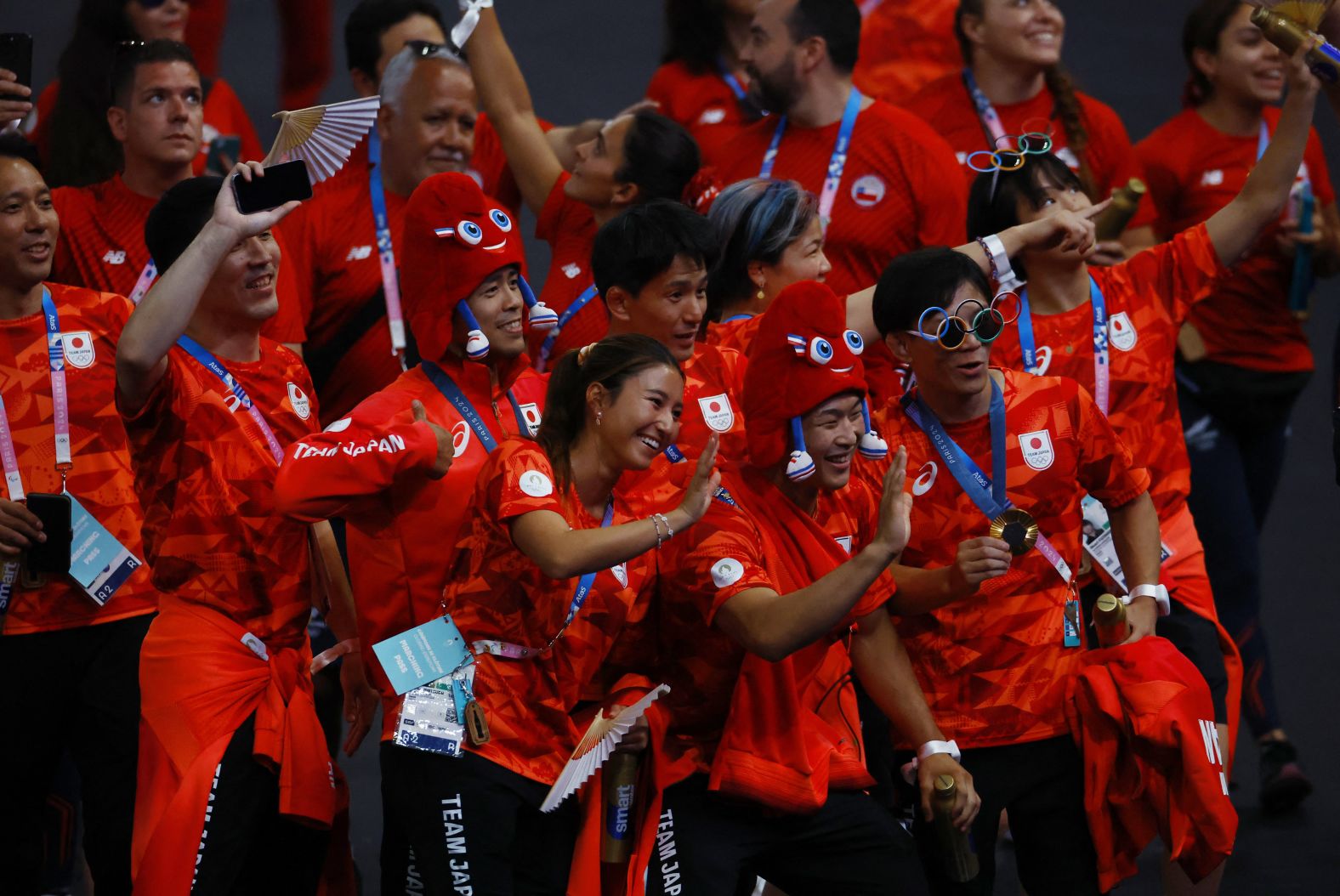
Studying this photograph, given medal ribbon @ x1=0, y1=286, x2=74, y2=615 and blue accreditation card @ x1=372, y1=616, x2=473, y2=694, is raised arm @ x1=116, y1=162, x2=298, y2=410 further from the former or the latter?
blue accreditation card @ x1=372, y1=616, x2=473, y2=694

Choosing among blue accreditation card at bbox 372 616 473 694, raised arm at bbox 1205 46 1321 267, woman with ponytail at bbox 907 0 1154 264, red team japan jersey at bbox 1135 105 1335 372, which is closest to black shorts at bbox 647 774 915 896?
blue accreditation card at bbox 372 616 473 694

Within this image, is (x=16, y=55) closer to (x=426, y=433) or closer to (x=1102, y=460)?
(x=426, y=433)

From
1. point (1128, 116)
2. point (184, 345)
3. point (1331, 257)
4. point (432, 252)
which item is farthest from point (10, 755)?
point (1128, 116)

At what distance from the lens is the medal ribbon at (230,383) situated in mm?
4012

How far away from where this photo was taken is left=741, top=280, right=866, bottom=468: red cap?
3.64 m

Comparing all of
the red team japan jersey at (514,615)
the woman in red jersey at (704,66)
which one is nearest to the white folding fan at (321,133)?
the red team japan jersey at (514,615)

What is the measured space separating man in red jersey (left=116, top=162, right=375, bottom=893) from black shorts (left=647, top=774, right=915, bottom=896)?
712 millimetres

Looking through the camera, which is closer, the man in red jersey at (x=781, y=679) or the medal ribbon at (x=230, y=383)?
the man in red jersey at (x=781, y=679)

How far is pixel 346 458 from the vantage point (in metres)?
3.58

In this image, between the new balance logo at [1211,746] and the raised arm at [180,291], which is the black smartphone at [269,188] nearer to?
the raised arm at [180,291]

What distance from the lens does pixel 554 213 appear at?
5188 millimetres

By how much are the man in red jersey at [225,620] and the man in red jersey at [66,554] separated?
1.02 feet

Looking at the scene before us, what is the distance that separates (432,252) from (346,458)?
53cm

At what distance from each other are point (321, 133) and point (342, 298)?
1.20 metres
